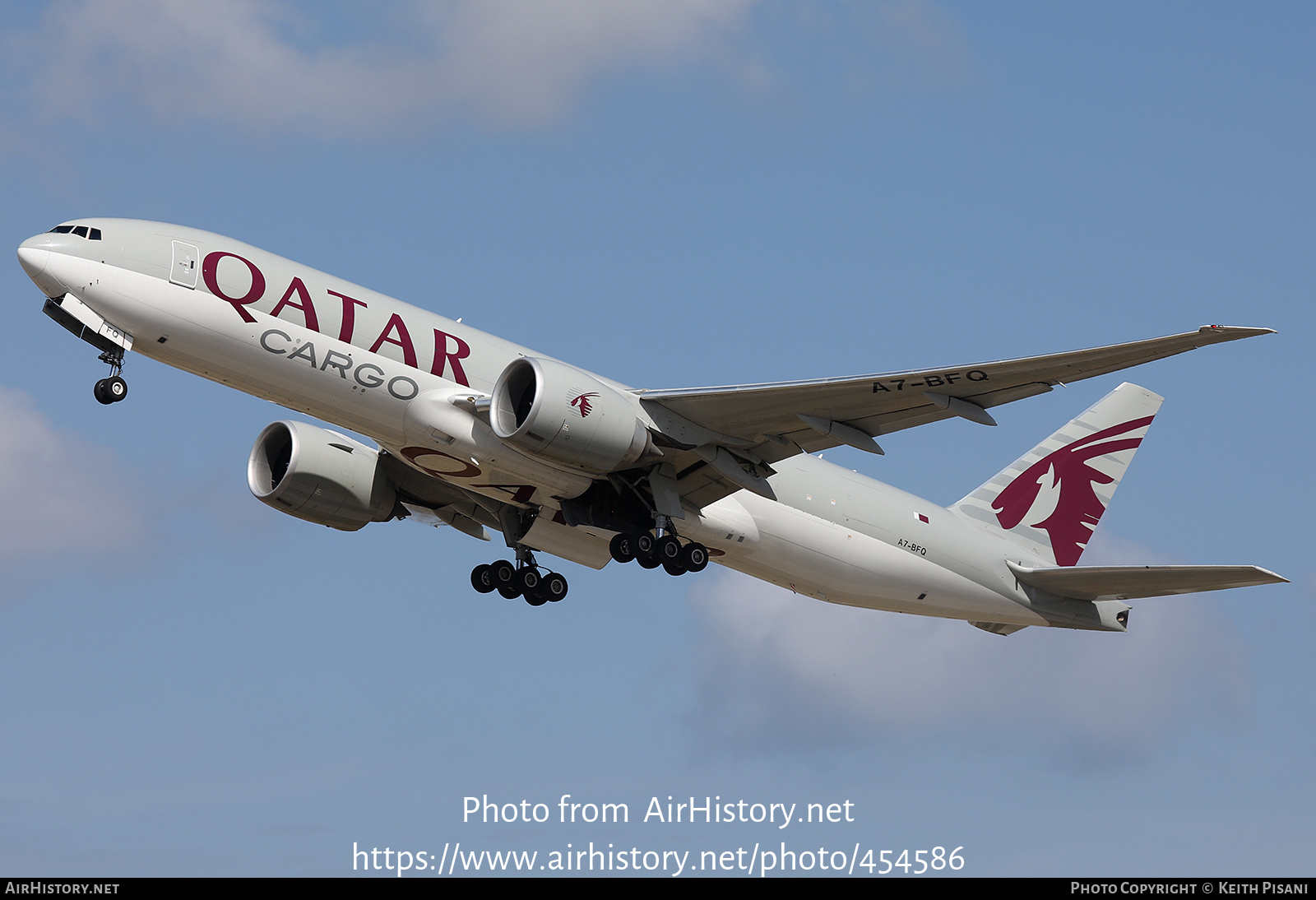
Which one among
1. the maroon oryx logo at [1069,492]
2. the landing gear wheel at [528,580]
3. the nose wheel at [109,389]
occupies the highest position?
the maroon oryx logo at [1069,492]

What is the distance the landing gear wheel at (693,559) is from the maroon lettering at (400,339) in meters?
6.40

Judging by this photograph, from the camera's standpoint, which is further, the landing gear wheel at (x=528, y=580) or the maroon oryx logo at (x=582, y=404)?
the landing gear wheel at (x=528, y=580)

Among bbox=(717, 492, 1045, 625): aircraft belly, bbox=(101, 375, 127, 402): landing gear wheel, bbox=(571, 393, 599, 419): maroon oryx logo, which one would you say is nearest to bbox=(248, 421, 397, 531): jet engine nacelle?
bbox=(101, 375, 127, 402): landing gear wheel

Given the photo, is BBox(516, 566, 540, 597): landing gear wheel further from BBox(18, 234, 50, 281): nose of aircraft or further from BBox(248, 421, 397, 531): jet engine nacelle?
BBox(18, 234, 50, 281): nose of aircraft

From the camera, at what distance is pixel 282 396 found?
2827cm

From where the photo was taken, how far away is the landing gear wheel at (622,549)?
3064 centimetres

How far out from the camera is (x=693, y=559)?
30.6 metres

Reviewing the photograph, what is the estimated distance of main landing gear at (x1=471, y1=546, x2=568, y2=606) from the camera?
3472 centimetres

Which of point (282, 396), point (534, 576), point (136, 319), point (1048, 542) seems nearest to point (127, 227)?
point (136, 319)

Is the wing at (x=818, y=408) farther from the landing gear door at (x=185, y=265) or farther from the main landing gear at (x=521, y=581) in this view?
the landing gear door at (x=185, y=265)

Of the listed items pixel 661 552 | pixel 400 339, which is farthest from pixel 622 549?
pixel 400 339

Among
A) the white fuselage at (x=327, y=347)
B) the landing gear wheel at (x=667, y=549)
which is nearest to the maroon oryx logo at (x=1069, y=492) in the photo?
the white fuselage at (x=327, y=347)

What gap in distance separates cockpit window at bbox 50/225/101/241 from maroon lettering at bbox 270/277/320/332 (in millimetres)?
3291

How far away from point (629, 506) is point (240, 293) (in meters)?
8.43
